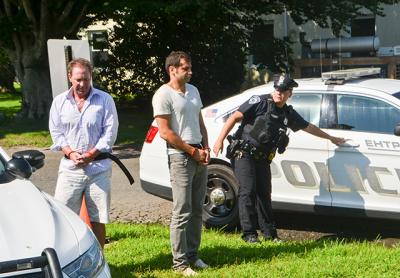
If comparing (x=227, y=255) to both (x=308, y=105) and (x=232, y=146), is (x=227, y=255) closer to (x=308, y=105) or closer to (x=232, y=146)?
(x=232, y=146)

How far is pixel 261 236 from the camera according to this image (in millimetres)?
6406

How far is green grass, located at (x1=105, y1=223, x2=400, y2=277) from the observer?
16.3 feet

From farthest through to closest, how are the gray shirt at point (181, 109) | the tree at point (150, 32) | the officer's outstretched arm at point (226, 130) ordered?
the tree at point (150, 32) < the officer's outstretched arm at point (226, 130) < the gray shirt at point (181, 109)

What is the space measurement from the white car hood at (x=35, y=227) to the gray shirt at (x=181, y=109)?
1334 millimetres

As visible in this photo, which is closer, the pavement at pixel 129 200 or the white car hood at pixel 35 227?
the white car hood at pixel 35 227

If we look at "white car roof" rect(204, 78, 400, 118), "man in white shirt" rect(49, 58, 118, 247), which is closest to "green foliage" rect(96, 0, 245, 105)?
"white car roof" rect(204, 78, 400, 118)

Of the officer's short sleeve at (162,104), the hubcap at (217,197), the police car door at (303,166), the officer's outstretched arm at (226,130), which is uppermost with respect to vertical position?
the officer's short sleeve at (162,104)

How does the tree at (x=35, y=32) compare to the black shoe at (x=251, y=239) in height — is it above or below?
above

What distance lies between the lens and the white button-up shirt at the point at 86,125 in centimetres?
477

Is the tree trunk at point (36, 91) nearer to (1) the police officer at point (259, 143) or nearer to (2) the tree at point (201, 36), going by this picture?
(2) the tree at point (201, 36)

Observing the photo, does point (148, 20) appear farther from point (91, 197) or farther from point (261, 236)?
point (91, 197)

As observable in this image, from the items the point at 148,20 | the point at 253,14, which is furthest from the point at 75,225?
the point at 148,20

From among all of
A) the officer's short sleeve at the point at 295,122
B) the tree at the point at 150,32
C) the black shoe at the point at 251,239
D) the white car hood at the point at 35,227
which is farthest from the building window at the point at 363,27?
the white car hood at the point at 35,227

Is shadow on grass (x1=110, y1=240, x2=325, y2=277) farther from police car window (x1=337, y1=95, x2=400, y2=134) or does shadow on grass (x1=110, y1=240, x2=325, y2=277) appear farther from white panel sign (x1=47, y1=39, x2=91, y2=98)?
white panel sign (x1=47, y1=39, x2=91, y2=98)
